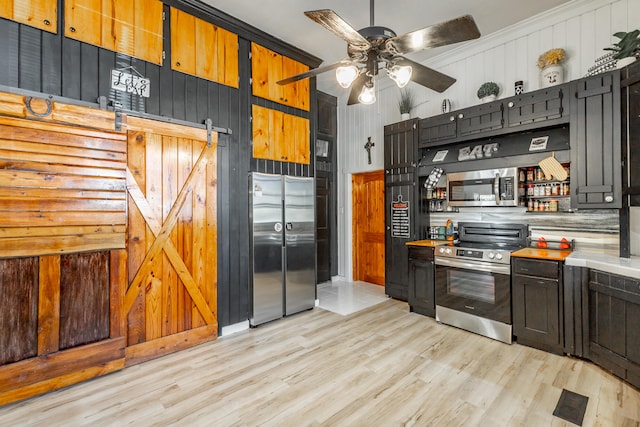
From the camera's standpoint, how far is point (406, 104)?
14.6ft

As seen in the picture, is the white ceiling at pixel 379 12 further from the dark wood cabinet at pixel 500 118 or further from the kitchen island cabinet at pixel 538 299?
the kitchen island cabinet at pixel 538 299

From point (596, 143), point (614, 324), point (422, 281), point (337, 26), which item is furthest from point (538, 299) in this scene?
point (337, 26)

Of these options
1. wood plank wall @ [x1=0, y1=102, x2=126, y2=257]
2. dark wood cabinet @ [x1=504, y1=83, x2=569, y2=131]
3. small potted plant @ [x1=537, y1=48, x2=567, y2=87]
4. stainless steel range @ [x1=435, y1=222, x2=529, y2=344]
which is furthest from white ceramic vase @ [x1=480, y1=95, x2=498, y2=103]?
wood plank wall @ [x1=0, y1=102, x2=126, y2=257]

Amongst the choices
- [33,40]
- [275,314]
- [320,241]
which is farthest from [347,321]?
[33,40]

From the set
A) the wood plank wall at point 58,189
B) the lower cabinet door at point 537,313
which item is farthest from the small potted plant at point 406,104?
the wood plank wall at point 58,189

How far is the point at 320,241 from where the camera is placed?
554 centimetres

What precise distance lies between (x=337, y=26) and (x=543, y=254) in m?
2.84

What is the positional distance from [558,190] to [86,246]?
15.1 ft

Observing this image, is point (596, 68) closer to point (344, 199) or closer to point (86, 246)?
point (344, 199)

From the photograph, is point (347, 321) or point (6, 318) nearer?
point (6, 318)

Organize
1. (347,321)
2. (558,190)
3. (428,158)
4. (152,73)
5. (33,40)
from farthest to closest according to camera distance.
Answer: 1. (428,158)
2. (347,321)
3. (558,190)
4. (152,73)
5. (33,40)

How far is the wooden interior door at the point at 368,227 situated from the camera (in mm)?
5410

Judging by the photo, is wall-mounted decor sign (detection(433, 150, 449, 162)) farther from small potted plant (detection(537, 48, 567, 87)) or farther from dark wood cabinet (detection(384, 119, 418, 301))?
small potted plant (detection(537, 48, 567, 87))

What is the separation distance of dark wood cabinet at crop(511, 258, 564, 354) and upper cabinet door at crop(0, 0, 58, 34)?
15.1ft
